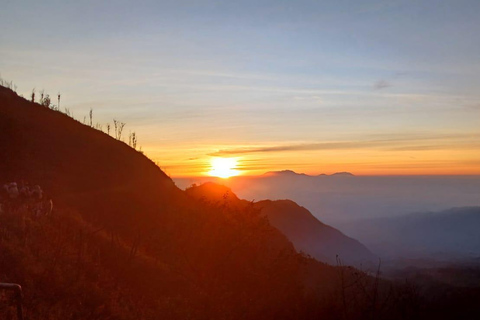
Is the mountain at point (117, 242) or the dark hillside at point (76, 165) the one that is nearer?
the mountain at point (117, 242)

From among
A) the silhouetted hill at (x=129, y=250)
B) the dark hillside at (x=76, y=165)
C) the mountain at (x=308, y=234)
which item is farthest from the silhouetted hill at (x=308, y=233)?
the silhouetted hill at (x=129, y=250)

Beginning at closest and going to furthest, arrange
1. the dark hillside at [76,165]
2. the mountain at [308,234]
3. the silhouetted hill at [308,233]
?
the dark hillside at [76,165] → the mountain at [308,234] → the silhouetted hill at [308,233]

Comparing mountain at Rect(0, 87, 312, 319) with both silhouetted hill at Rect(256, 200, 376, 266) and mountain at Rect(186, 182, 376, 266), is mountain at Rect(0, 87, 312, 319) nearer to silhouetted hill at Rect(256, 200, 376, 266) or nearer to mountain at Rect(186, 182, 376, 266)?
mountain at Rect(186, 182, 376, 266)

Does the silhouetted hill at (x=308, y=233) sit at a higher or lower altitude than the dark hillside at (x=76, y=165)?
lower

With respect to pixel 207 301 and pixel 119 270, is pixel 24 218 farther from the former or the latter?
pixel 207 301

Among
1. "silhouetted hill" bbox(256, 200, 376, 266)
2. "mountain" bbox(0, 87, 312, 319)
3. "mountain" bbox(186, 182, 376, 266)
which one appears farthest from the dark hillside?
"silhouetted hill" bbox(256, 200, 376, 266)

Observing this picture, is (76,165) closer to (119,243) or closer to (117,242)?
(117,242)

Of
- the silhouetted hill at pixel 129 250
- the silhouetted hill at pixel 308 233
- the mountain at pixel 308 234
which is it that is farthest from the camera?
the silhouetted hill at pixel 308 233

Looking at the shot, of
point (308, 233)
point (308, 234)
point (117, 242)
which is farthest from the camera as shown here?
point (308, 233)

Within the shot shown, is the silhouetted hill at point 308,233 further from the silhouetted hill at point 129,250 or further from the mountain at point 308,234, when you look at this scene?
the silhouetted hill at point 129,250

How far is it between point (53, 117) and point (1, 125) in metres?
6.25

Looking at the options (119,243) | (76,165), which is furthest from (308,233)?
(119,243)

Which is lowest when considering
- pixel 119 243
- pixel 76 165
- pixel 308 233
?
pixel 308 233

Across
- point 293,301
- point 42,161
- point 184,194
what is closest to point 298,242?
point 184,194
